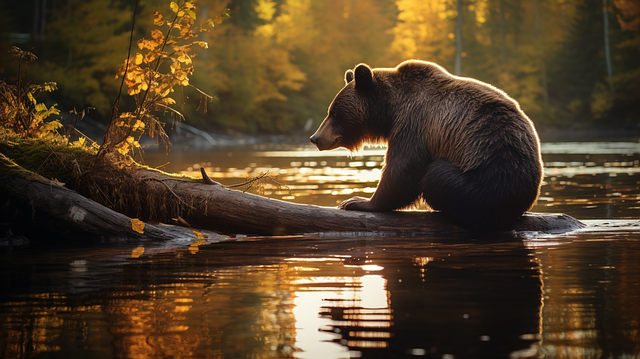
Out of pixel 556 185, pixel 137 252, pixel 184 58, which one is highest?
pixel 184 58

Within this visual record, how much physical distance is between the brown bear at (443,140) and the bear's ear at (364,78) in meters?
0.01

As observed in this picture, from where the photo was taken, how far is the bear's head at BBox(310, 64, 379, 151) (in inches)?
323

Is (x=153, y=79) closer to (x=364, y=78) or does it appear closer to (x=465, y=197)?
(x=364, y=78)

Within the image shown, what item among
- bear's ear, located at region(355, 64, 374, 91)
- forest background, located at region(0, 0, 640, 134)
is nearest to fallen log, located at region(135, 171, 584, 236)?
bear's ear, located at region(355, 64, 374, 91)

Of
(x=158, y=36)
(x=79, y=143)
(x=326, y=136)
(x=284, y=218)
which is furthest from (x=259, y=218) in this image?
(x=158, y=36)

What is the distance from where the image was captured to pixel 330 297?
4.57m

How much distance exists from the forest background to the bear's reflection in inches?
1322

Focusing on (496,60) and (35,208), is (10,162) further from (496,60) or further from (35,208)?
(496,60)

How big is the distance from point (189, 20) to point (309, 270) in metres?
3.90

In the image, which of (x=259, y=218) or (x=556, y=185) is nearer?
(x=259, y=218)

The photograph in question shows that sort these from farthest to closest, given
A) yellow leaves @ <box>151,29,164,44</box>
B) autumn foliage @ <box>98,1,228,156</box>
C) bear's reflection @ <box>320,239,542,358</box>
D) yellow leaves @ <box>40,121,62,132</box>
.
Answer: yellow leaves @ <box>40,121,62,132</box>
yellow leaves @ <box>151,29,164,44</box>
autumn foliage @ <box>98,1,228,156</box>
bear's reflection @ <box>320,239,542,358</box>

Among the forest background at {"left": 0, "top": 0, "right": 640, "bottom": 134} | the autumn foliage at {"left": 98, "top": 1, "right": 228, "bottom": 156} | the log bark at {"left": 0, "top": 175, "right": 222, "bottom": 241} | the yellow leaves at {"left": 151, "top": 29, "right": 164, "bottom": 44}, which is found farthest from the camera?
the forest background at {"left": 0, "top": 0, "right": 640, "bottom": 134}

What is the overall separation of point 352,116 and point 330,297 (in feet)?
13.1

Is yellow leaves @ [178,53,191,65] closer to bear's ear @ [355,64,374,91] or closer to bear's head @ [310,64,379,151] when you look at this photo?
bear's head @ [310,64,379,151]
